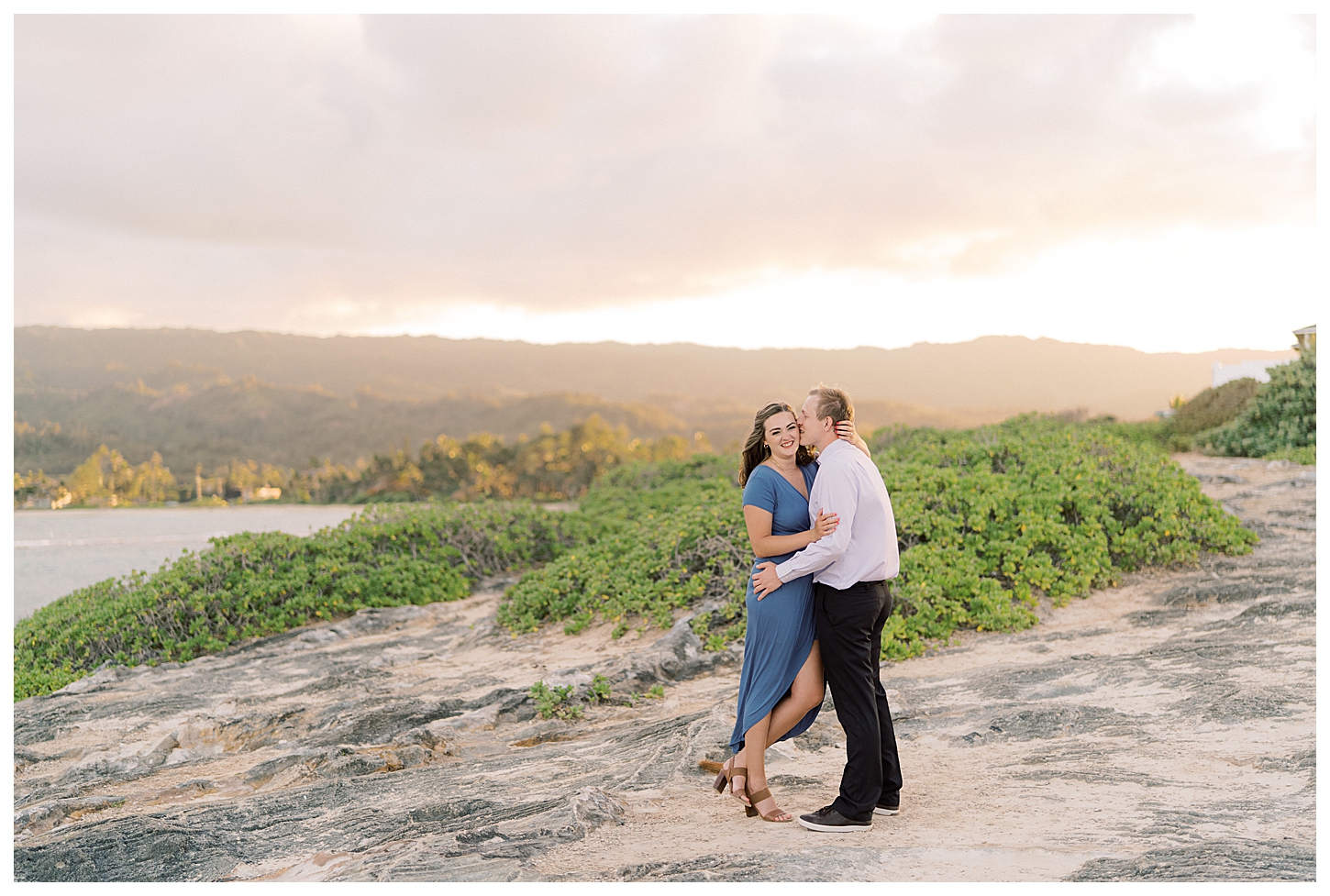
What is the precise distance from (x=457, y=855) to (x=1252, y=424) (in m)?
14.3

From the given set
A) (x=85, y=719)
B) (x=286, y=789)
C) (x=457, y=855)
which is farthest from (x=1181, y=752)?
(x=85, y=719)

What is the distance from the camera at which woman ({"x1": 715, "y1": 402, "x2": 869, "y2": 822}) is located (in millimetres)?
3336

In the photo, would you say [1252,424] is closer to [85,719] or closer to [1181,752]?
[1181,752]

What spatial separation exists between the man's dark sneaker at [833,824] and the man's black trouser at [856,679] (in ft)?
0.07

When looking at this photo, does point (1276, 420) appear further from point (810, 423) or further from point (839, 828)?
point (839, 828)

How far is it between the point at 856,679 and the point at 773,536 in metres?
0.63

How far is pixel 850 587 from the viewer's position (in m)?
3.22

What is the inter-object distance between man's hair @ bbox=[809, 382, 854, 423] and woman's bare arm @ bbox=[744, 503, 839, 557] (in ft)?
1.31

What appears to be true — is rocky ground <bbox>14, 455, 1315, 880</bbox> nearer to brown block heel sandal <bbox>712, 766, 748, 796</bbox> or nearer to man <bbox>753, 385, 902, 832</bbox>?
brown block heel sandal <bbox>712, 766, 748, 796</bbox>

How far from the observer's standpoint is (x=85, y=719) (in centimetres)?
593

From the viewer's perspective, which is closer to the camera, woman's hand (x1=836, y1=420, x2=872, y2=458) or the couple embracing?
the couple embracing

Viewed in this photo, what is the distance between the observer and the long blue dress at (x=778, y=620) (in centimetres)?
333

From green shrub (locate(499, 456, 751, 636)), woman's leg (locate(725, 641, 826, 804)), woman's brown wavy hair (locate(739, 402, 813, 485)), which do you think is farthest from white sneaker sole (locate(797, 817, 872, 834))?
green shrub (locate(499, 456, 751, 636))

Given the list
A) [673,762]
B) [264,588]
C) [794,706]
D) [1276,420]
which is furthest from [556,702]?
[1276,420]
